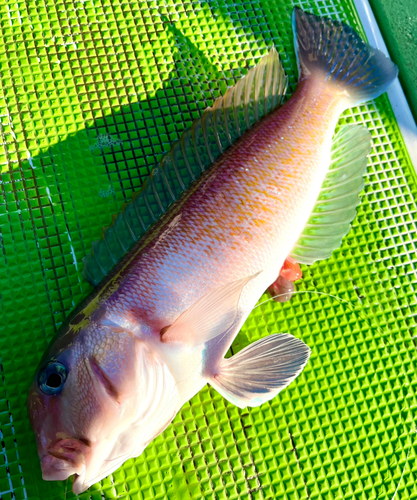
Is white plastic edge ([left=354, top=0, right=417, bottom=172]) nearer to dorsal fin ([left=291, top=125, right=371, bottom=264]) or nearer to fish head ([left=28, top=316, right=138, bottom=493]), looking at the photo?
dorsal fin ([left=291, top=125, right=371, bottom=264])

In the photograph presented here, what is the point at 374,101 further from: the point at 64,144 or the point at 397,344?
the point at 64,144

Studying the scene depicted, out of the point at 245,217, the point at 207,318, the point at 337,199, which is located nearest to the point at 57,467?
the point at 207,318

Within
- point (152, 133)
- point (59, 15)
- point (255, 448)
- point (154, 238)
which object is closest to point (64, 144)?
point (152, 133)

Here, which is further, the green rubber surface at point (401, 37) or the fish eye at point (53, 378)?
the green rubber surface at point (401, 37)

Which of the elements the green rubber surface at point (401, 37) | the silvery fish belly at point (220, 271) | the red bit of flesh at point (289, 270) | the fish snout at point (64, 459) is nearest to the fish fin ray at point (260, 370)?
the silvery fish belly at point (220, 271)

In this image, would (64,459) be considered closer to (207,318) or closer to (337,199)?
(207,318)

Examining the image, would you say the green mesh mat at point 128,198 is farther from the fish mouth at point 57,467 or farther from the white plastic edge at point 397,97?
the fish mouth at point 57,467
